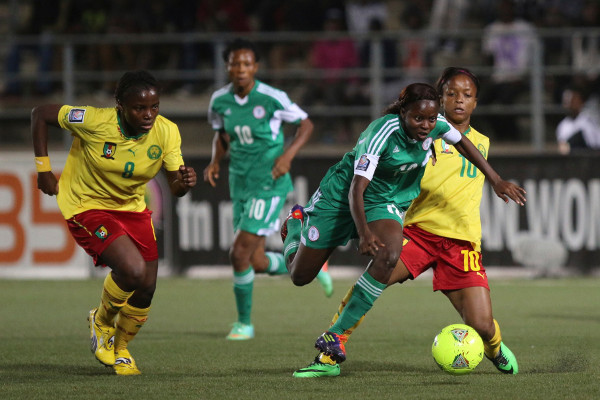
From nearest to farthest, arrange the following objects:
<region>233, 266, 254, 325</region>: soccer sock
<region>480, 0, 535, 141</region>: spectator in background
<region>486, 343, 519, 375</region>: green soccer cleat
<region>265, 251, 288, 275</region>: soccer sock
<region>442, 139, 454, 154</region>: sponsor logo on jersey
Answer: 1. <region>486, 343, 519, 375</region>: green soccer cleat
2. <region>442, 139, 454, 154</region>: sponsor logo on jersey
3. <region>233, 266, 254, 325</region>: soccer sock
4. <region>265, 251, 288, 275</region>: soccer sock
5. <region>480, 0, 535, 141</region>: spectator in background

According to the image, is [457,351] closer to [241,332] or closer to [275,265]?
[241,332]

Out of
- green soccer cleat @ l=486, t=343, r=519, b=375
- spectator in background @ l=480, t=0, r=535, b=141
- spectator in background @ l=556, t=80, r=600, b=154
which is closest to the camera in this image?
green soccer cleat @ l=486, t=343, r=519, b=375

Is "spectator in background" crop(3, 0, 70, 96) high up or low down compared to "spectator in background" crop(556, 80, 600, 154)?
up

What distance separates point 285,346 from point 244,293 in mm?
990

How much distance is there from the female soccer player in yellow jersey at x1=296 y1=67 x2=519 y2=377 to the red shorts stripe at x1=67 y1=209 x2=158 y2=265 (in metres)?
1.37

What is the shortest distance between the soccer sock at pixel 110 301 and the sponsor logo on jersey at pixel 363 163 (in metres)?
1.74

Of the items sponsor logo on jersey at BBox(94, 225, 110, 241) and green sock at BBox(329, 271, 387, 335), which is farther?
sponsor logo on jersey at BBox(94, 225, 110, 241)

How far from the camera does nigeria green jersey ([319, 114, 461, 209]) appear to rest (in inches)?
241

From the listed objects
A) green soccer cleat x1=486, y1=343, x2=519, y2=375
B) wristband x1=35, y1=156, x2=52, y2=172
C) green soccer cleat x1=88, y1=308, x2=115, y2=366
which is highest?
wristband x1=35, y1=156, x2=52, y2=172

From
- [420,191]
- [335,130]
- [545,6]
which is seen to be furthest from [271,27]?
[420,191]

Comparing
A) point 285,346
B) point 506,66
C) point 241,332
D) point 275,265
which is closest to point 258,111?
point 275,265

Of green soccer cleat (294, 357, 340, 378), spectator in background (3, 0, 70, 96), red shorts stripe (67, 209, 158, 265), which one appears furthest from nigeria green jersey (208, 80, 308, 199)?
spectator in background (3, 0, 70, 96)

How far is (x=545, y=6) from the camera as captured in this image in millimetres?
15875

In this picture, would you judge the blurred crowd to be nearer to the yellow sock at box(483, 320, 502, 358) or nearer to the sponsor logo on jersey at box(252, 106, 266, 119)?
the sponsor logo on jersey at box(252, 106, 266, 119)
